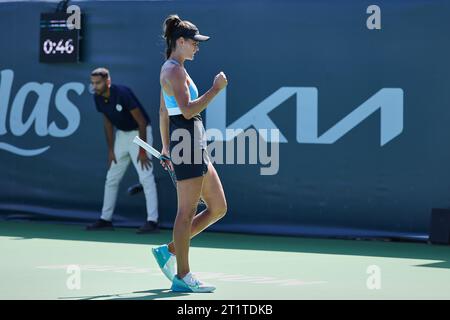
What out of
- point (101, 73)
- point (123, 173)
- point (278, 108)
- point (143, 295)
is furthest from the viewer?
point (123, 173)

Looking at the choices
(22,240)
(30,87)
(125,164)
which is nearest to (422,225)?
(125,164)

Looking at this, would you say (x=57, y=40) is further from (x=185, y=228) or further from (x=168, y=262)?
(x=185, y=228)

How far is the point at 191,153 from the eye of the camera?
7.22 meters

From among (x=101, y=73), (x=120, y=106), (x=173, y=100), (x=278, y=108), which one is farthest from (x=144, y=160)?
(x=173, y=100)

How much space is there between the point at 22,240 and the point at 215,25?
10.4 feet

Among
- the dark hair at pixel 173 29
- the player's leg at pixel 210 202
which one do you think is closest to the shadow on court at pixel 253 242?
the player's leg at pixel 210 202

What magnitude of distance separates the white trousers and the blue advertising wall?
290 mm

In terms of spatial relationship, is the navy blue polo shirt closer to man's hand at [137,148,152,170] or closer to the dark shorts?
man's hand at [137,148,152,170]

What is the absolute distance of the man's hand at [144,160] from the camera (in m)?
11.8

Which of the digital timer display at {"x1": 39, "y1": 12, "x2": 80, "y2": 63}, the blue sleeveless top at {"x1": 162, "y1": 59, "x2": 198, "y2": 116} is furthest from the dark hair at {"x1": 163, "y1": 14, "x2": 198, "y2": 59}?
the digital timer display at {"x1": 39, "y1": 12, "x2": 80, "y2": 63}

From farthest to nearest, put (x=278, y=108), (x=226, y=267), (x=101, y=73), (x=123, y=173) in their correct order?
(x=123, y=173), (x=101, y=73), (x=278, y=108), (x=226, y=267)

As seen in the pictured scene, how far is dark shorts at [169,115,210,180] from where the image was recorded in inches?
284

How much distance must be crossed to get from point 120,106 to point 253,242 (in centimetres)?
217

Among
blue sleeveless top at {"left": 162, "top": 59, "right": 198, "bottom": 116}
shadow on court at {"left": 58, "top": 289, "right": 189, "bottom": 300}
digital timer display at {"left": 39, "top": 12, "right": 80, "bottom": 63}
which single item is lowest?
shadow on court at {"left": 58, "top": 289, "right": 189, "bottom": 300}
